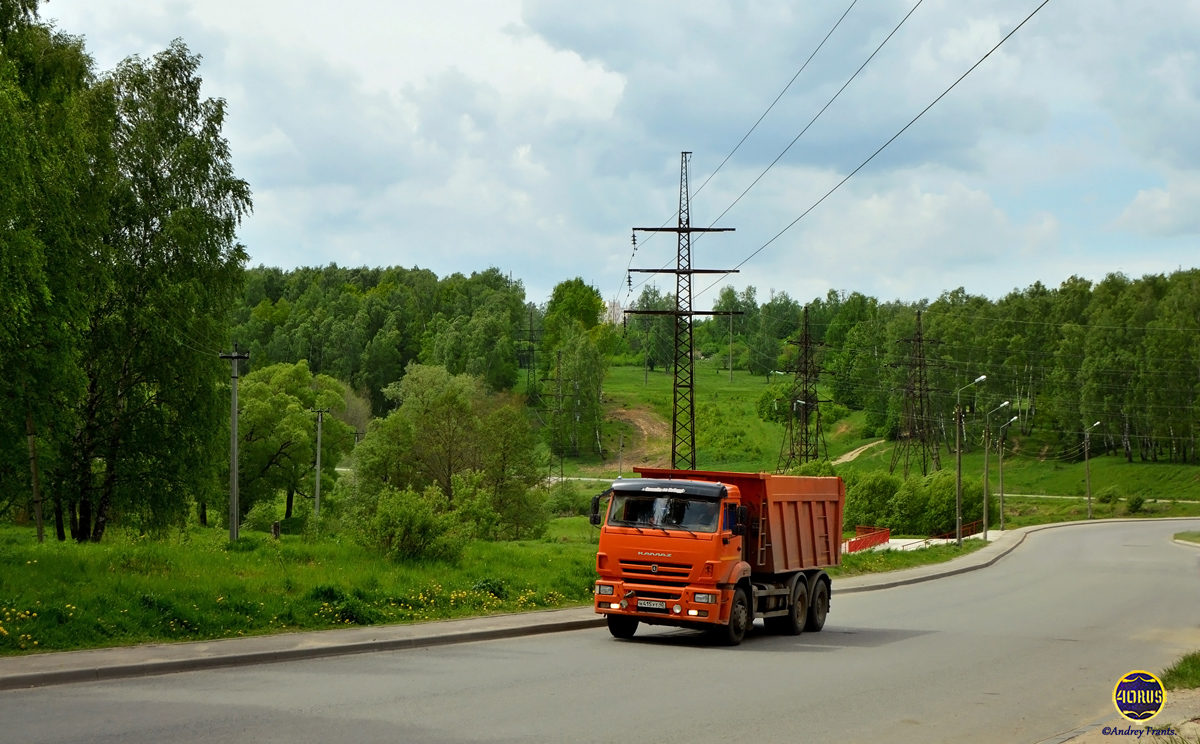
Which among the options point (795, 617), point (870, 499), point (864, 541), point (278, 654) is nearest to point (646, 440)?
point (870, 499)

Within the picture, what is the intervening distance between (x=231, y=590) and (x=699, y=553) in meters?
7.08

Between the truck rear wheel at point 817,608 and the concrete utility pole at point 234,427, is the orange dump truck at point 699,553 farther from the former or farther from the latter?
the concrete utility pole at point 234,427

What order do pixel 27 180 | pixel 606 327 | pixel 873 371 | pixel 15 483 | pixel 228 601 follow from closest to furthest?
pixel 228 601 → pixel 27 180 → pixel 15 483 → pixel 873 371 → pixel 606 327

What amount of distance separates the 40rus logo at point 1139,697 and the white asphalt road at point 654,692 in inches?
8.8

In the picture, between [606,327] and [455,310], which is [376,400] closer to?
[455,310]

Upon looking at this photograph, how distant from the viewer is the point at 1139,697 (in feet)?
39.6

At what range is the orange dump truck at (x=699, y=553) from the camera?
1695 centimetres

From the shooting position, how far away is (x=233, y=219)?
3575 centimetres

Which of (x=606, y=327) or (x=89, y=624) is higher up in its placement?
(x=606, y=327)

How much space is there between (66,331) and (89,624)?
15461 mm

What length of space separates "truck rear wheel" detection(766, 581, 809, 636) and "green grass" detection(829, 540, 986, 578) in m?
12.9

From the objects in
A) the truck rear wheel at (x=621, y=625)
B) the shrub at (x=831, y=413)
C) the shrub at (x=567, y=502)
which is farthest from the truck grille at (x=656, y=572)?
the shrub at (x=831, y=413)

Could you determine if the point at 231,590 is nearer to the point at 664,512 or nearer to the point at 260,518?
the point at 664,512

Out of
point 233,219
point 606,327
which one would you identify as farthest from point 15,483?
point 606,327
